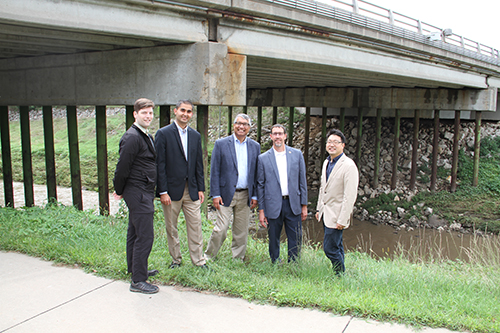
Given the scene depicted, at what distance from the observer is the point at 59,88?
7.57 metres

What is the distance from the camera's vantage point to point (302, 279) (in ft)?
13.4

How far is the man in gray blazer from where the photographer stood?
4574 mm

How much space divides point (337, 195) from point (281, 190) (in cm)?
67

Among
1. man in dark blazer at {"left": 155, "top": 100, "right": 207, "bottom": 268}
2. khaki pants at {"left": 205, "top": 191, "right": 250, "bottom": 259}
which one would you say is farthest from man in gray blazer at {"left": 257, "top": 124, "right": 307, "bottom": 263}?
man in dark blazer at {"left": 155, "top": 100, "right": 207, "bottom": 268}

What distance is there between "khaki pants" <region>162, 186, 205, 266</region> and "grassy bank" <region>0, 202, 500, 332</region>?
168mm

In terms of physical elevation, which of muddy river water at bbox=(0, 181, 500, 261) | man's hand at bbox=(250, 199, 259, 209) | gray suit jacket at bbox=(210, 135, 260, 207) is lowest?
muddy river water at bbox=(0, 181, 500, 261)

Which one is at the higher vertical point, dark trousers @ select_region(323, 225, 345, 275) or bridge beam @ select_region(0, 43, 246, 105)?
bridge beam @ select_region(0, 43, 246, 105)

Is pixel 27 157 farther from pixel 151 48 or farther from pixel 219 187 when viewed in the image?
pixel 219 187

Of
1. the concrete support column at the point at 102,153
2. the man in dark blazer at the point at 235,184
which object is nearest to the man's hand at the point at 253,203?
the man in dark blazer at the point at 235,184

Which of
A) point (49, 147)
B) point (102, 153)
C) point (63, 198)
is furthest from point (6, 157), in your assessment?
point (63, 198)

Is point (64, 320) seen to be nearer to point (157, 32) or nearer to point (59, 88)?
point (157, 32)

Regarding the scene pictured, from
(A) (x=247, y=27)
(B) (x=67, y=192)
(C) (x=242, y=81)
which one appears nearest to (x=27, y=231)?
(C) (x=242, y=81)

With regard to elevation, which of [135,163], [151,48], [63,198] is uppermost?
[151,48]

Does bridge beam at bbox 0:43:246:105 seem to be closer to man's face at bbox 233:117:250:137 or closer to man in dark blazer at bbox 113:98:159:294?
man's face at bbox 233:117:250:137
